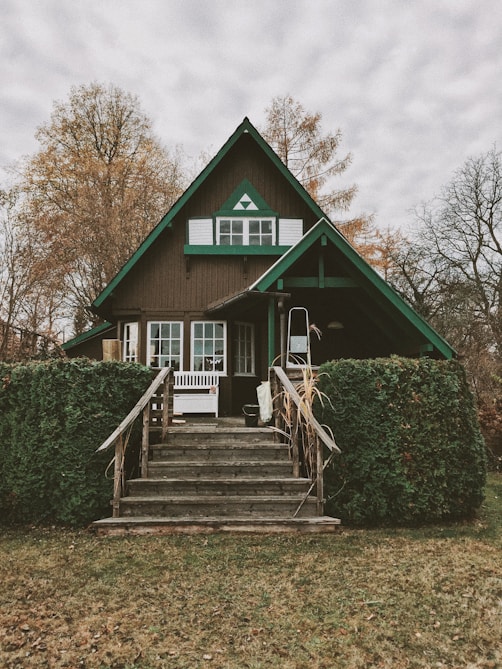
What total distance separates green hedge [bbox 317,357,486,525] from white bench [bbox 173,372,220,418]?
4.95m

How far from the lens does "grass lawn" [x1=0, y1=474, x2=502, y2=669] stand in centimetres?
325

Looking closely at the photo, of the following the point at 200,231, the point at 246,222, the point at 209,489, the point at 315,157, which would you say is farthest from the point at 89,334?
the point at 315,157

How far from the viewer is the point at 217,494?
20.6ft

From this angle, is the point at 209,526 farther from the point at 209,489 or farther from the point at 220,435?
the point at 220,435

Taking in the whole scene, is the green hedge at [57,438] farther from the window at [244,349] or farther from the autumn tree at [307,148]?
the autumn tree at [307,148]

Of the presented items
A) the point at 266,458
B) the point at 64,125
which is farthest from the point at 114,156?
the point at 266,458

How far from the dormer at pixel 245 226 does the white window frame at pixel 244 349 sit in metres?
2.18

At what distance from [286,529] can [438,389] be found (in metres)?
2.64

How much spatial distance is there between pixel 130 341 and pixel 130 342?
0.03m

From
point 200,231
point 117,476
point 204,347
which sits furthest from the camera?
point 200,231

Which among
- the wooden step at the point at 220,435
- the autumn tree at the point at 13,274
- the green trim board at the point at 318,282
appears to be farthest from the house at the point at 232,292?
the wooden step at the point at 220,435

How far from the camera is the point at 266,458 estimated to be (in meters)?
7.15

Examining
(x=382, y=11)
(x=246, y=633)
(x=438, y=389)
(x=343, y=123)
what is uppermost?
Answer: (x=343, y=123)

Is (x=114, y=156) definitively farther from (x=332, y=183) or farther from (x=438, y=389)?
(x=438, y=389)
